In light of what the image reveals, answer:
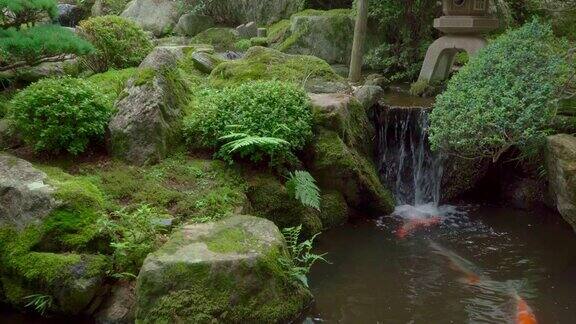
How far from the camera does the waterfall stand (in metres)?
9.74

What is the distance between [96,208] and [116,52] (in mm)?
4867

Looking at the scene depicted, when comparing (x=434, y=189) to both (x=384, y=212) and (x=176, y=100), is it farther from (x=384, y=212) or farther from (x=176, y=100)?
(x=176, y=100)

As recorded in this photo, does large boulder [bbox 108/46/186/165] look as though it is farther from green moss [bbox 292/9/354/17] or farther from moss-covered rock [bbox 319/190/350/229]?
green moss [bbox 292/9/354/17]

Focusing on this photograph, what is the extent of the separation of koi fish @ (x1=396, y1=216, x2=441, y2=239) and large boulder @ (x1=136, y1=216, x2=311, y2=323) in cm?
307

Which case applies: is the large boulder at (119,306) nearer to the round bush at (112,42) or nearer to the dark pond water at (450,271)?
the dark pond water at (450,271)

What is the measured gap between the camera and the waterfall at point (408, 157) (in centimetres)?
974

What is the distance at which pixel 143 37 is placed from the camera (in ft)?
34.7

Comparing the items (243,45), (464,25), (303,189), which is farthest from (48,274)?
(243,45)

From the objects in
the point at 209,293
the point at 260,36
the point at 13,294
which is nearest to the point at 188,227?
the point at 209,293

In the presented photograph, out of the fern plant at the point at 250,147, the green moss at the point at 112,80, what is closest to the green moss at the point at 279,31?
the green moss at the point at 112,80

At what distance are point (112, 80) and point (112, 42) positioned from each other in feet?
4.36

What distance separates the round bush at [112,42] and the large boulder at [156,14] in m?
11.1

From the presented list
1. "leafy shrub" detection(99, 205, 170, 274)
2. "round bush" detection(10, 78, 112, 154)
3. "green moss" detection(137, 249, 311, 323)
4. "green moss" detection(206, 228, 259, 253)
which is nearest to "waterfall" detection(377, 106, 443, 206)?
"green moss" detection(206, 228, 259, 253)

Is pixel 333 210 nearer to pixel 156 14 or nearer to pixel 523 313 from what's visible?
pixel 523 313
